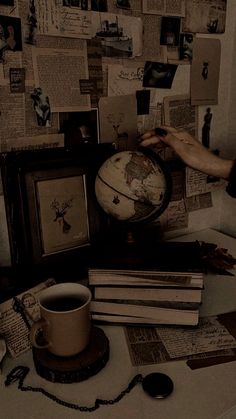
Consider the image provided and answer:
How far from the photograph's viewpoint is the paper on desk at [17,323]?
2.34ft

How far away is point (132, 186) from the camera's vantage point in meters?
0.78

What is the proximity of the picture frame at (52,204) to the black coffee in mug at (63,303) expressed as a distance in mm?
164

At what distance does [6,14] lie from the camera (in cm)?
81

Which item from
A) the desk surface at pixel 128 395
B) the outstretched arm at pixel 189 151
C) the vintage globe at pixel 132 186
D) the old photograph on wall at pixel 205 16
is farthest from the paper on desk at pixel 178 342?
the old photograph on wall at pixel 205 16

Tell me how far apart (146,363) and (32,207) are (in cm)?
40

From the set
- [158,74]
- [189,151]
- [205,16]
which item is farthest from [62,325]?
[205,16]

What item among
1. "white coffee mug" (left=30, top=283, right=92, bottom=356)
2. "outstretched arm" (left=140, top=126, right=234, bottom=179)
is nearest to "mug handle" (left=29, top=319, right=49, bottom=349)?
"white coffee mug" (left=30, top=283, right=92, bottom=356)

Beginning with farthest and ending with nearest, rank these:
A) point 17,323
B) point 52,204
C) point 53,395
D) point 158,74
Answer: point 158,74 < point 52,204 < point 17,323 < point 53,395

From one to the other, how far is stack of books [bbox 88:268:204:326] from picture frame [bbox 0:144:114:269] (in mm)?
159

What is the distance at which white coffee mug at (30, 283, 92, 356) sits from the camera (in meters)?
0.65

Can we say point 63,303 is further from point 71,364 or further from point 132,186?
point 132,186

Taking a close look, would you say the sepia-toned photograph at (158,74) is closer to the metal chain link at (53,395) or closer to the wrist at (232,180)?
the wrist at (232,180)

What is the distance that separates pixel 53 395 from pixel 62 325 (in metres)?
0.11

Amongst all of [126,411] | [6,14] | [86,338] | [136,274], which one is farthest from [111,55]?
[126,411]
